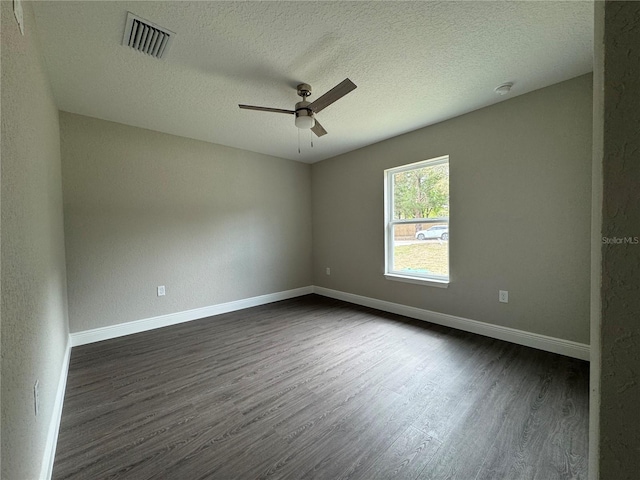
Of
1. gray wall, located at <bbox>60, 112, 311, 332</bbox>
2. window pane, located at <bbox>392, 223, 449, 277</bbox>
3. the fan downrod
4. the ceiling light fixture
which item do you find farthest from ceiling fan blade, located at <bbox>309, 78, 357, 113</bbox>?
gray wall, located at <bbox>60, 112, 311, 332</bbox>

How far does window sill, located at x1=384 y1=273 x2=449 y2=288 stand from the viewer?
3.13 meters

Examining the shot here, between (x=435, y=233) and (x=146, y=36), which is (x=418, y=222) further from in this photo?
(x=146, y=36)

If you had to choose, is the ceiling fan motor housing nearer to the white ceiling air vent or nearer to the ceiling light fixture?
the white ceiling air vent

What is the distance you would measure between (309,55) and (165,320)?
3359mm

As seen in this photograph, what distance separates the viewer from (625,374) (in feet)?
1.58

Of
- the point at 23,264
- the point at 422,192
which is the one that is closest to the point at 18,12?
the point at 23,264

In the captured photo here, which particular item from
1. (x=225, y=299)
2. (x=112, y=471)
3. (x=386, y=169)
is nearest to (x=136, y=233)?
(x=225, y=299)

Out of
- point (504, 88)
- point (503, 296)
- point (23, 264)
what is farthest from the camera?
point (503, 296)

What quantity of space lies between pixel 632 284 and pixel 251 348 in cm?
271

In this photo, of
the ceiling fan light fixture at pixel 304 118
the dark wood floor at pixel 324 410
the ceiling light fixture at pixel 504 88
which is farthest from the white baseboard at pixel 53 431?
the ceiling light fixture at pixel 504 88

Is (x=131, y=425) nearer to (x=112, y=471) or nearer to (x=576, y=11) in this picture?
(x=112, y=471)

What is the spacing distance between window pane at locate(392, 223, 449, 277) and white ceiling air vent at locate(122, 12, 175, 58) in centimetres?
314

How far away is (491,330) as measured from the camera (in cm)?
275

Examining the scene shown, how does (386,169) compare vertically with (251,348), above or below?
above
